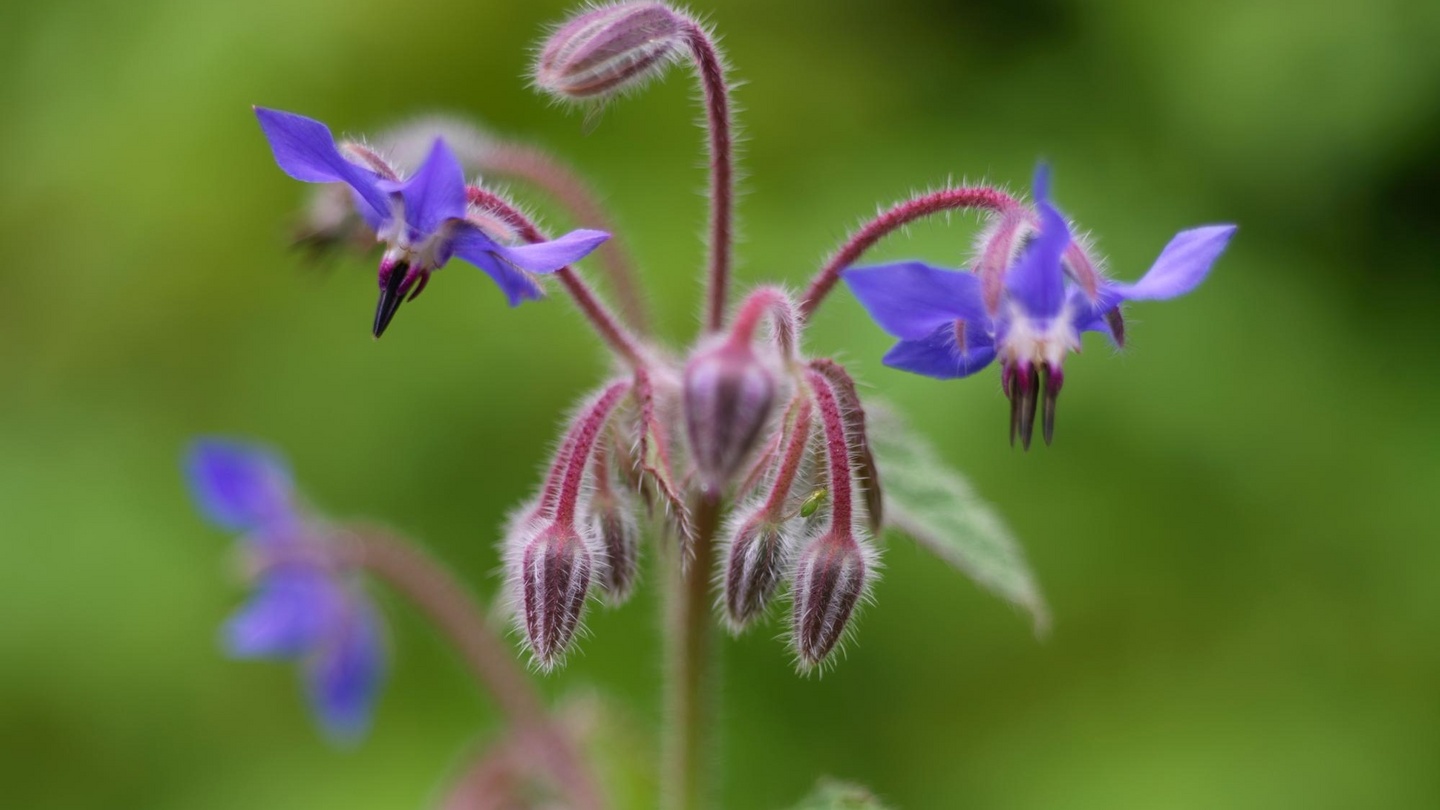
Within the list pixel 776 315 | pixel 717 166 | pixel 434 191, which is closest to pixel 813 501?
pixel 776 315

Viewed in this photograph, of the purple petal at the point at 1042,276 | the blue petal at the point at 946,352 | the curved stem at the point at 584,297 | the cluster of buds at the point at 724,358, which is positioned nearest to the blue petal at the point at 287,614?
the cluster of buds at the point at 724,358

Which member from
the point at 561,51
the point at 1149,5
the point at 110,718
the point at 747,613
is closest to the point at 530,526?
the point at 747,613

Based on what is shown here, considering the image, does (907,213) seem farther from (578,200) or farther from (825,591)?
(578,200)

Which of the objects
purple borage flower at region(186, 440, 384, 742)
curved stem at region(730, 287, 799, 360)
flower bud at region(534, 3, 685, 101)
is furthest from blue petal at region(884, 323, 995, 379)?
purple borage flower at region(186, 440, 384, 742)

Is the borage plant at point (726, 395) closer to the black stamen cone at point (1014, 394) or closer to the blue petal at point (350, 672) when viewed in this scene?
the black stamen cone at point (1014, 394)

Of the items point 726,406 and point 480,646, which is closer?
point 726,406
